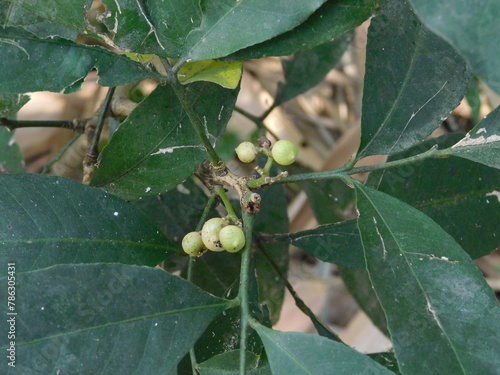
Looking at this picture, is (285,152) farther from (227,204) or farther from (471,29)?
(471,29)

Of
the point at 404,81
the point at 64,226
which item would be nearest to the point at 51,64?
the point at 64,226

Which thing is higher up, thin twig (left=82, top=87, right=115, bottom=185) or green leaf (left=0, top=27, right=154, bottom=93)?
green leaf (left=0, top=27, right=154, bottom=93)

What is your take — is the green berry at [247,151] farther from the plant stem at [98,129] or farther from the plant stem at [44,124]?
the plant stem at [44,124]

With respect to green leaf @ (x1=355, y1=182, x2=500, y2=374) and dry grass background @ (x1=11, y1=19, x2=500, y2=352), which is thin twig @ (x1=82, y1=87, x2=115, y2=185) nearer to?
green leaf @ (x1=355, y1=182, x2=500, y2=374)

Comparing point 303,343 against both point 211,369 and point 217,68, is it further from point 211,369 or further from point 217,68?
point 217,68

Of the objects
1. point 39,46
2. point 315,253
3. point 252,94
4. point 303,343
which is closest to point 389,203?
point 303,343

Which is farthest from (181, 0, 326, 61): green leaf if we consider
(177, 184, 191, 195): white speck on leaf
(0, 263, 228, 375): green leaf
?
(177, 184, 191, 195): white speck on leaf

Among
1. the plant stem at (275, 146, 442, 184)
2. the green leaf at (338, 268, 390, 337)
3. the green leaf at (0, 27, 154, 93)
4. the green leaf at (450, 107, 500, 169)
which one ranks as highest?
the green leaf at (0, 27, 154, 93)
